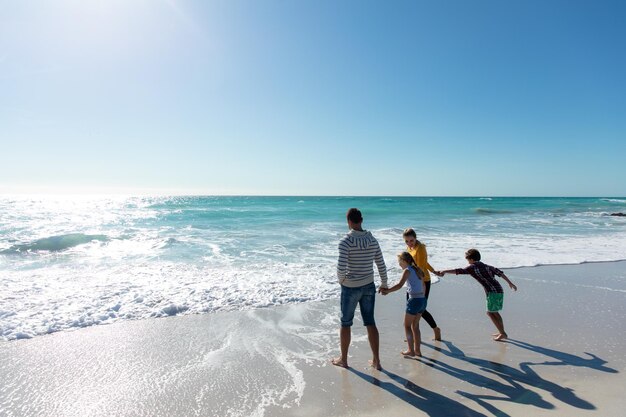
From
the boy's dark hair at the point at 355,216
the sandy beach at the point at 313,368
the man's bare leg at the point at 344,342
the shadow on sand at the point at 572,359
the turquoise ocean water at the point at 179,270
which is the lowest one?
the turquoise ocean water at the point at 179,270

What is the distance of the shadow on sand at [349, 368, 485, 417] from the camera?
3311mm

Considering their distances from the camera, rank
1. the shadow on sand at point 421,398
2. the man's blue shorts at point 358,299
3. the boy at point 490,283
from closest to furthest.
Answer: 1. the shadow on sand at point 421,398
2. the man's blue shorts at point 358,299
3. the boy at point 490,283

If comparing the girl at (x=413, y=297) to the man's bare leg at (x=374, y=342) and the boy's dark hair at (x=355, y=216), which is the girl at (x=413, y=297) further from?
the boy's dark hair at (x=355, y=216)

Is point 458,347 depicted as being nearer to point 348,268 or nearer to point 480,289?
point 348,268

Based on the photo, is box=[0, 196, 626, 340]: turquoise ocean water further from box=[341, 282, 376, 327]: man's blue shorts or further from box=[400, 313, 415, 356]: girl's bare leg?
box=[341, 282, 376, 327]: man's blue shorts

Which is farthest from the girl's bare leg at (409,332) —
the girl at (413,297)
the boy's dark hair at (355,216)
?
the boy's dark hair at (355,216)

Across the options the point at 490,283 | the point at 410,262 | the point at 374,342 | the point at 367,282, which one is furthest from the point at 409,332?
the point at 490,283

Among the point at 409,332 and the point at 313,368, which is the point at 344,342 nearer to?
the point at 313,368

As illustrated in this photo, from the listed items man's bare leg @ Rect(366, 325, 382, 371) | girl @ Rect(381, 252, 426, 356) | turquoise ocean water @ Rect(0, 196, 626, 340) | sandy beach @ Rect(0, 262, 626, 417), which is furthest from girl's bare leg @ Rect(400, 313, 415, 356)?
turquoise ocean water @ Rect(0, 196, 626, 340)

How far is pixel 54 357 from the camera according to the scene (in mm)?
4605

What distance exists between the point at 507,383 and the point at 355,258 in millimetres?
2034

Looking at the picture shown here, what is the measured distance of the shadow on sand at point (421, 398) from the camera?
10.9 feet

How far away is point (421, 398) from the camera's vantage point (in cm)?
355

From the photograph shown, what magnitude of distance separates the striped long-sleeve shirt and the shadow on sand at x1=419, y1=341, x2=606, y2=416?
4.52ft
